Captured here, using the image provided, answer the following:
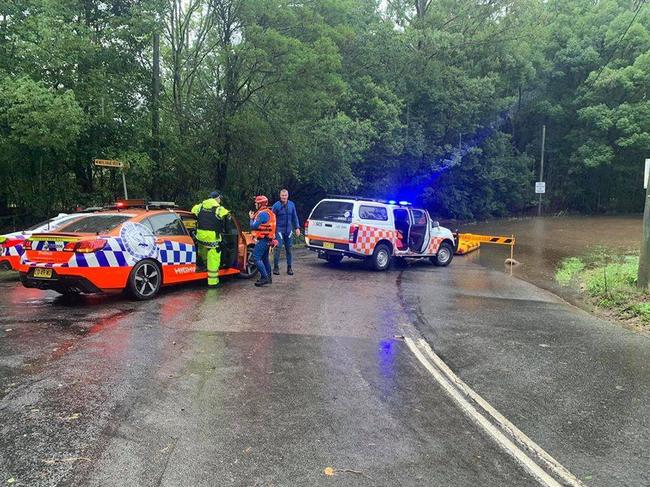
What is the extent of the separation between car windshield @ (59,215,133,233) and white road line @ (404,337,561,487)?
5.39 m

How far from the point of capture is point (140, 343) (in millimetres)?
6371

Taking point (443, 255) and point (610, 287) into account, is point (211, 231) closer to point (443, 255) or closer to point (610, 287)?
point (610, 287)

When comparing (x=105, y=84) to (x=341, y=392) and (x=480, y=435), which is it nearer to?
(x=341, y=392)

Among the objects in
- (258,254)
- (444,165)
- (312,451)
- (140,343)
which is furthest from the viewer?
(444,165)

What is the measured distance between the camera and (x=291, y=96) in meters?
18.9

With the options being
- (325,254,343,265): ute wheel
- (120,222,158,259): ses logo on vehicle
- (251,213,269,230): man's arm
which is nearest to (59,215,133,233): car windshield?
(120,222,158,259): ses logo on vehicle

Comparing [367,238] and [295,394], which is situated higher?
[367,238]

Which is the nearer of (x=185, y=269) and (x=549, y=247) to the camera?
(x=185, y=269)

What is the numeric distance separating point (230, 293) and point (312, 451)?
247 inches

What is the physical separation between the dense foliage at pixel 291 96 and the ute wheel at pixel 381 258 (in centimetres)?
679

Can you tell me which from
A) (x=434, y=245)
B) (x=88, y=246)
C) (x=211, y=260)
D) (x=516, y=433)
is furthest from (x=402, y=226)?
(x=516, y=433)

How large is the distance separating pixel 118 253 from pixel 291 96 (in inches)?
468

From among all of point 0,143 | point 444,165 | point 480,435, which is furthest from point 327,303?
point 444,165

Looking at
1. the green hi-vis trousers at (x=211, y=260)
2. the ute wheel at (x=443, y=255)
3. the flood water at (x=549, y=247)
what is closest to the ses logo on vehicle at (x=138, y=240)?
the green hi-vis trousers at (x=211, y=260)
